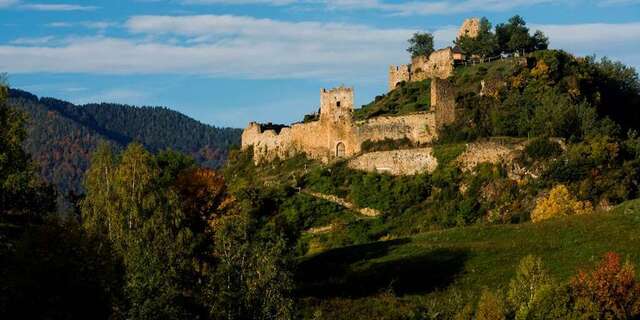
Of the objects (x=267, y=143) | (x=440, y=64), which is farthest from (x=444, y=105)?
(x=267, y=143)

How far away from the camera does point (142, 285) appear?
26.0m

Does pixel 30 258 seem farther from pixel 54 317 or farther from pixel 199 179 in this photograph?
pixel 199 179

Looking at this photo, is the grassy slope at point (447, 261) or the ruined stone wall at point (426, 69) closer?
the grassy slope at point (447, 261)

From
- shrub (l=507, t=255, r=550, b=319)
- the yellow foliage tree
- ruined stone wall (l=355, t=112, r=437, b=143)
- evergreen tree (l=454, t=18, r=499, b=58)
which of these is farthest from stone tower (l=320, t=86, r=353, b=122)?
shrub (l=507, t=255, r=550, b=319)

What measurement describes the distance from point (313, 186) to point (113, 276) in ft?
146

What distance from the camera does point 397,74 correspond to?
93.6m

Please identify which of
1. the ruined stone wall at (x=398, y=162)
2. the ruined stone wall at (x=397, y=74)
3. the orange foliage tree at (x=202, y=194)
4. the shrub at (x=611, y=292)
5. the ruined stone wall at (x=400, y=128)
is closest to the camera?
the shrub at (x=611, y=292)

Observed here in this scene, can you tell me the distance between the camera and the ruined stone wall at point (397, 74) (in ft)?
306

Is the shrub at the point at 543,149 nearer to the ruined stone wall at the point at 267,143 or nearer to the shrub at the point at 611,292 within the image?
the ruined stone wall at the point at 267,143

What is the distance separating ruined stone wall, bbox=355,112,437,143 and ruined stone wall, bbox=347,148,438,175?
2859 millimetres

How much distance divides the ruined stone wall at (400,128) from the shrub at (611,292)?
39970 millimetres

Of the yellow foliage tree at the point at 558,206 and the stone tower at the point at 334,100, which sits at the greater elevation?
the stone tower at the point at 334,100

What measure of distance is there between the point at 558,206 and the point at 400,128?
72.3 feet

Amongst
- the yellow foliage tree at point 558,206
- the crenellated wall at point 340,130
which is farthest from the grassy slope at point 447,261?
the crenellated wall at point 340,130
